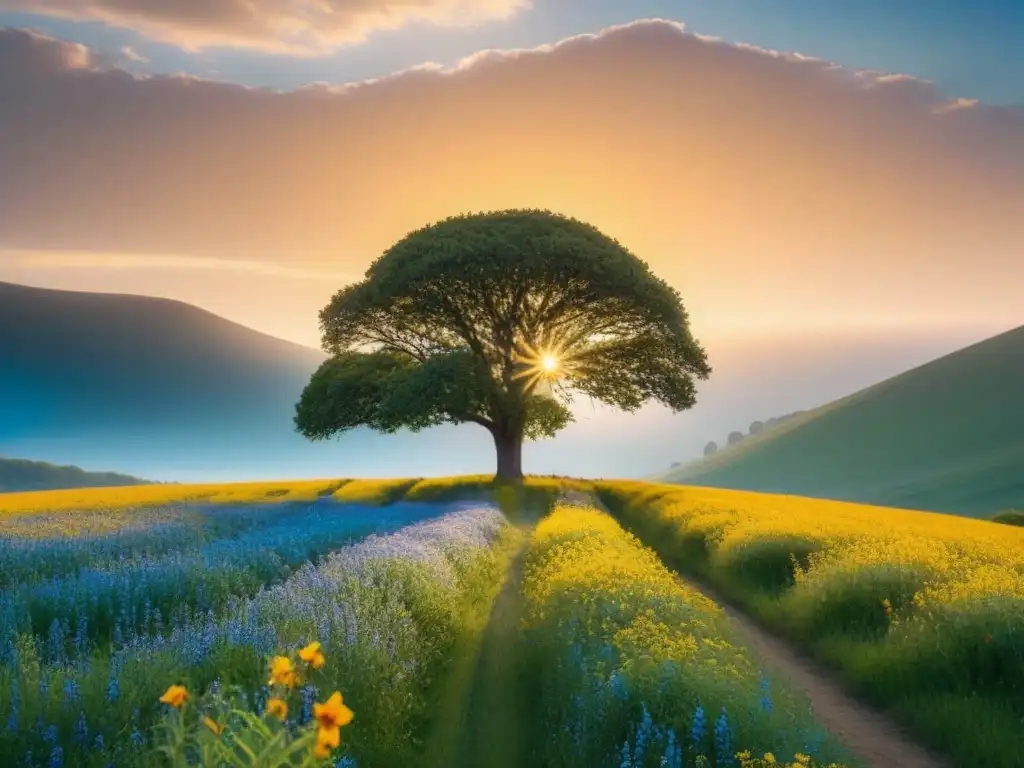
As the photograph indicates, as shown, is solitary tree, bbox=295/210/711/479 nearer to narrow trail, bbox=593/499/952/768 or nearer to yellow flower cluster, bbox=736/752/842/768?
narrow trail, bbox=593/499/952/768

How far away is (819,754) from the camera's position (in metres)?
6.93

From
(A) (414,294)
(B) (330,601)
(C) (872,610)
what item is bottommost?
(C) (872,610)

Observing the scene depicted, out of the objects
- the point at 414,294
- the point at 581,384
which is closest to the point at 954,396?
the point at 581,384

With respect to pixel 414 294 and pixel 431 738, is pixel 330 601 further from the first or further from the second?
pixel 414 294

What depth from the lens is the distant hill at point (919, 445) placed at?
103 metres

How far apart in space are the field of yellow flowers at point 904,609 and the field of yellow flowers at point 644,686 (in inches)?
73.4

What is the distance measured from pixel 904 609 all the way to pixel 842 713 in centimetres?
264

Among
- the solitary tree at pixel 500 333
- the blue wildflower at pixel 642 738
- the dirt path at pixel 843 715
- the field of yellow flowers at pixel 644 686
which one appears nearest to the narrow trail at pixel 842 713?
the dirt path at pixel 843 715

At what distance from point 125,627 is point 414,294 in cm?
2827

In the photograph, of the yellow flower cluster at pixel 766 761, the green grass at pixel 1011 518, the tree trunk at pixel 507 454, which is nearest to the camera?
the yellow flower cluster at pixel 766 761

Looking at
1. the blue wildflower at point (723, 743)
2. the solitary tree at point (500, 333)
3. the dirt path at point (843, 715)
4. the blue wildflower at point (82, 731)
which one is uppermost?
the solitary tree at point (500, 333)

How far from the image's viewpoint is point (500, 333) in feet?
134

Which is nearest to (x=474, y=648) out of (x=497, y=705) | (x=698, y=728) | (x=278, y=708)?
(x=497, y=705)

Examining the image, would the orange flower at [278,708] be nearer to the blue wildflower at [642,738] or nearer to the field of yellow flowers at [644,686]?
the field of yellow flowers at [644,686]
